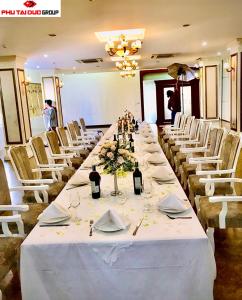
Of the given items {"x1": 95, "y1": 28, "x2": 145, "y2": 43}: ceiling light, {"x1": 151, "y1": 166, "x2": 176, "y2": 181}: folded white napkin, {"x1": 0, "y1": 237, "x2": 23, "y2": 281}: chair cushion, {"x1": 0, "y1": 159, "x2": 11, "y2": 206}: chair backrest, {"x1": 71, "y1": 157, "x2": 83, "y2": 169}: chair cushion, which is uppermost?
{"x1": 95, "y1": 28, "x2": 145, "y2": 43}: ceiling light

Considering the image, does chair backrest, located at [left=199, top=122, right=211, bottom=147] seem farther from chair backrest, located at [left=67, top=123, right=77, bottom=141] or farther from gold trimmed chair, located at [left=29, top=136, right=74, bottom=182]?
chair backrest, located at [left=67, top=123, right=77, bottom=141]

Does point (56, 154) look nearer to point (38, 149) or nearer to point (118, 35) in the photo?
point (38, 149)

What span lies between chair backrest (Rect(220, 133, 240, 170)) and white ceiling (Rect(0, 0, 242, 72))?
211 centimetres

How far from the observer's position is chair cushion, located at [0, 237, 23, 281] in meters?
2.10

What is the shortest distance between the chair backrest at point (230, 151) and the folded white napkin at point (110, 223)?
1.92 m

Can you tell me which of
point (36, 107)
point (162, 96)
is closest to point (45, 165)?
point (36, 107)

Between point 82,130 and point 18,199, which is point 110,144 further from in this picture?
point 82,130

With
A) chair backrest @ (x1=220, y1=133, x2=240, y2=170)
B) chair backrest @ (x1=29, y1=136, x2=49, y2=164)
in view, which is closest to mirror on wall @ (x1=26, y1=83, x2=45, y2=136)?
chair backrest @ (x1=29, y1=136, x2=49, y2=164)

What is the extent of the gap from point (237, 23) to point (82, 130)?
424 centimetres

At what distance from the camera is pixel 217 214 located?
2604 mm

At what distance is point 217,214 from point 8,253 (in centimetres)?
168

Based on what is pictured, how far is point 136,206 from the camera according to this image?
87.7 inches

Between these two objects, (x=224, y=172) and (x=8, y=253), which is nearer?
(x=8, y=253)
